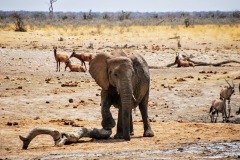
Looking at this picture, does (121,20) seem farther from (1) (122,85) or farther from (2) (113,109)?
(1) (122,85)

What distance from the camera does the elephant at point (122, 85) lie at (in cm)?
1094

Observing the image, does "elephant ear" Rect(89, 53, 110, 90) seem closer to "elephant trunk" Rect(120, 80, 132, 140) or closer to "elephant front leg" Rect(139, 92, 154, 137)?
"elephant trunk" Rect(120, 80, 132, 140)

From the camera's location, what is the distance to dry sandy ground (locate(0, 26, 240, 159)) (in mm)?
10109

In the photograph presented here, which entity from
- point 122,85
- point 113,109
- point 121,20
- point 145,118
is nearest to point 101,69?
point 122,85

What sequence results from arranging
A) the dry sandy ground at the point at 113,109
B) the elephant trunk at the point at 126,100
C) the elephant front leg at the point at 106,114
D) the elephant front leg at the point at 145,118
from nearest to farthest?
1. the dry sandy ground at the point at 113,109
2. the elephant trunk at the point at 126,100
3. the elephant front leg at the point at 106,114
4. the elephant front leg at the point at 145,118

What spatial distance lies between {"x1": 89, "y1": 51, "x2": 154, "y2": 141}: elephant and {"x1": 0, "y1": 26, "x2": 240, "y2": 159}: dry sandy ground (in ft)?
1.36

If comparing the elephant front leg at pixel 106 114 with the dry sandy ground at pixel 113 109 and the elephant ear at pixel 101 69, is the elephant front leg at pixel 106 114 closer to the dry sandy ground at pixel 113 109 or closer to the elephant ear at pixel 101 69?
the elephant ear at pixel 101 69

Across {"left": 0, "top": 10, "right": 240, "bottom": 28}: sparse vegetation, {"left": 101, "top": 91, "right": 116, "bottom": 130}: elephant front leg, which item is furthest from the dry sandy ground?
{"left": 0, "top": 10, "right": 240, "bottom": 28}: sparse vegetation

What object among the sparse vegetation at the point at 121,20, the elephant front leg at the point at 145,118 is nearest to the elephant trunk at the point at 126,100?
the elephant front leg at the point at 145,118

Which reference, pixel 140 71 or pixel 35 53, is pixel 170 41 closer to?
pixel 35 53

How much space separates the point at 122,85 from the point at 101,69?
0.88 meters

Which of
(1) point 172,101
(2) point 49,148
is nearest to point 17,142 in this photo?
(2) point 49,148

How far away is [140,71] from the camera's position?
1163cm

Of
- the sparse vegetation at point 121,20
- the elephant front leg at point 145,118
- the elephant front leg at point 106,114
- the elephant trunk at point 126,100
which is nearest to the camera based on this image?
the elephant trunk at point 126,100
